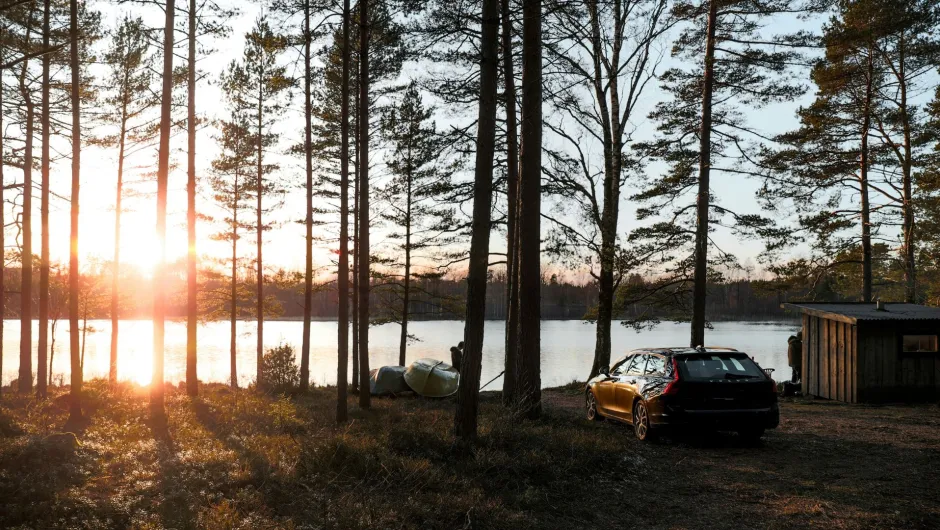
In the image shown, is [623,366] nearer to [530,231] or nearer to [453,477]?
[530,231]

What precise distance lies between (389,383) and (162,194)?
336 inches

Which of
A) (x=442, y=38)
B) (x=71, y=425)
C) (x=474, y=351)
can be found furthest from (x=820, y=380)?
(x=71, y=425)

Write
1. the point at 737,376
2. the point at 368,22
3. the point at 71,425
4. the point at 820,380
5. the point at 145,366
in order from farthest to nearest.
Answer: the point at 145,366, the point at 820,380, the point at 368,22, the point at 71,425, the point at 737,376

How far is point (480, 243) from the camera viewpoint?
8.80m

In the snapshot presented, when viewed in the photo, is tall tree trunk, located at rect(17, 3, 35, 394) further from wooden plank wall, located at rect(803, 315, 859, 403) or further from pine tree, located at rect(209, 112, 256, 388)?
wooden plank wall, located at rect(803, 315, 859, 403)

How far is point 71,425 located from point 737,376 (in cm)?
1093

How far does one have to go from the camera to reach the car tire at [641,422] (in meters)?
10.3

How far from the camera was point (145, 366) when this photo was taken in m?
40.7

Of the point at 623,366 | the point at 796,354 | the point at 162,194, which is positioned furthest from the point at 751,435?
the point at 162,194

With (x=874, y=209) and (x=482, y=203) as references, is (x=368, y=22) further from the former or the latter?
(x=874, y=209)

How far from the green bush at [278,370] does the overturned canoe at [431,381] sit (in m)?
3.57

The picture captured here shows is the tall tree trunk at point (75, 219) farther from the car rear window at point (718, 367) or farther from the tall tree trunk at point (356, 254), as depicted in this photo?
the car rear window at point (718, 367)

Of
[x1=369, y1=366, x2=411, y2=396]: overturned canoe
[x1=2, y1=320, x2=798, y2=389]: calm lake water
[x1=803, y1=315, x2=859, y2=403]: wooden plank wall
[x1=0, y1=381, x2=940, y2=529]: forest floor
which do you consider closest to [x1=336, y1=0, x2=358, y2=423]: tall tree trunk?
[x1=0, y1=381, x2=940, y2=529]: forest floor

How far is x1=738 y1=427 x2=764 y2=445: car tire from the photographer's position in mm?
10047
